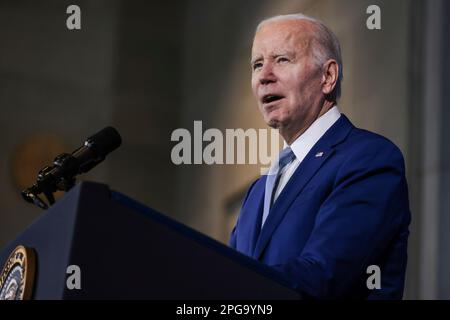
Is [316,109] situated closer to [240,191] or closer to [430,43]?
[430,43]

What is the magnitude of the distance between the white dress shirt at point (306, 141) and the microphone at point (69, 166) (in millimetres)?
612

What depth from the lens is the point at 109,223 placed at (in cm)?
189

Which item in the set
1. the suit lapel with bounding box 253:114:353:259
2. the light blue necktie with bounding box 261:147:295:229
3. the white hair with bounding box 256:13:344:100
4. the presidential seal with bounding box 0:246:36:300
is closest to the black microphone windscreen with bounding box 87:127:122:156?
the presidential seal with bounding box 0:246:36:300

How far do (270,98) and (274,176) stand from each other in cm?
24

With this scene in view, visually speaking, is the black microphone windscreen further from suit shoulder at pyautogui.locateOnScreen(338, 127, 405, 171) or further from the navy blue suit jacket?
suit shoulder at pyautogui.locateOnScreen(338, 127, 405, 171)

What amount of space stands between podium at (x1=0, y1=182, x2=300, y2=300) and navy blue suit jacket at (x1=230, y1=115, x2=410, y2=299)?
0.56 feet

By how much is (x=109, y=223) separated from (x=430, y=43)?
143 inches

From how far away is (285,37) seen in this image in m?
3.03

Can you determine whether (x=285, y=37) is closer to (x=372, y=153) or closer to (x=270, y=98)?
(x=270, y=98)

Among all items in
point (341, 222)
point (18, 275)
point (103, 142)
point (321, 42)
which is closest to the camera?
point (18, 275)

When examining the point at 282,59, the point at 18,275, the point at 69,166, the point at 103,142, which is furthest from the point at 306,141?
the point at 18,275

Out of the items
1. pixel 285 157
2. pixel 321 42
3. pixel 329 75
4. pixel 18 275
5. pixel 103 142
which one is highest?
pixel 321 42

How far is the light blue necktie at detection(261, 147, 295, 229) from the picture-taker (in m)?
2.91
